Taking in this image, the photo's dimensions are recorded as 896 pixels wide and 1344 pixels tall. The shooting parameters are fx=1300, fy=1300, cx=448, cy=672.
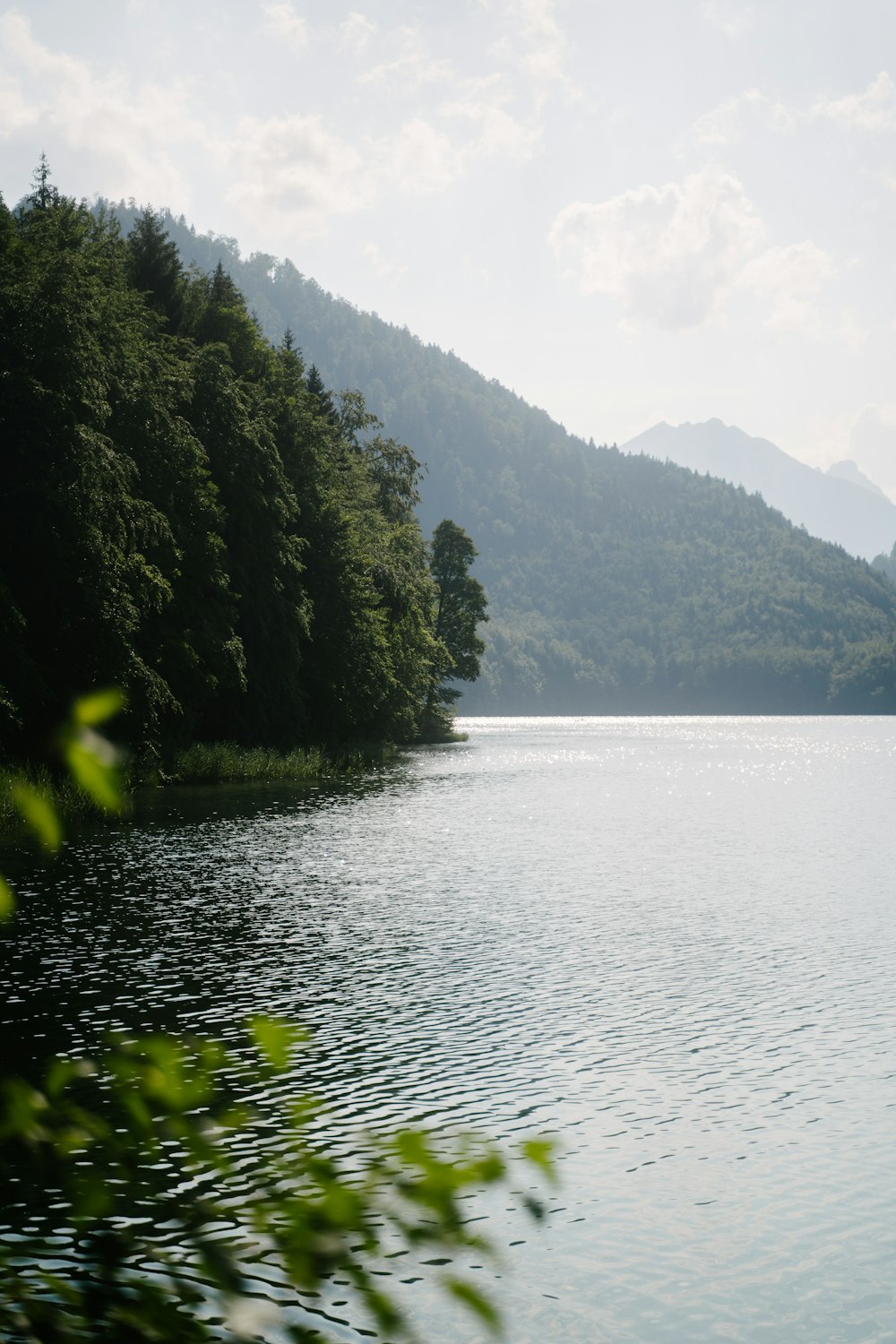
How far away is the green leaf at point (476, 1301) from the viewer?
6.91ft

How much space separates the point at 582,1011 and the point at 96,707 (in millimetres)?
13499

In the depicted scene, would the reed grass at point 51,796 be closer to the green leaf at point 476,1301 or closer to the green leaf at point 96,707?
the green leaf at point 96,707

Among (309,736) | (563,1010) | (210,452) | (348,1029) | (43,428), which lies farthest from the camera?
(309,736)

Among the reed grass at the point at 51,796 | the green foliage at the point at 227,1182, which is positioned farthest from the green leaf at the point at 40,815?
the reed grass at the point at 51,796

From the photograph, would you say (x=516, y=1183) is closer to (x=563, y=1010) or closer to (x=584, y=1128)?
(x=584, y=1128)

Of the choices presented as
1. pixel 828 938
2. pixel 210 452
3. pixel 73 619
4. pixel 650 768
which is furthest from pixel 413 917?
pixel 650 768

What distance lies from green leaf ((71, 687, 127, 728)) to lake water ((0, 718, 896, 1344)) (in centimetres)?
613

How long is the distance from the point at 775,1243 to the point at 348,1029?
19.5ft

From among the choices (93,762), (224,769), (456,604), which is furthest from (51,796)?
(456,604)

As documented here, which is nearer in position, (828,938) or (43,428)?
(828,938)

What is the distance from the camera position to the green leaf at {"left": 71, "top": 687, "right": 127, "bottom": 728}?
81.8 inches

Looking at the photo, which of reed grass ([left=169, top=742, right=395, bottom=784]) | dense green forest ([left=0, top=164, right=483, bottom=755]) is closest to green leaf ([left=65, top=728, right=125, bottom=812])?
dense green forest ([left=0, top=164, right=483, bottom=755])

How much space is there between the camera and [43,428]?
36.5 metres

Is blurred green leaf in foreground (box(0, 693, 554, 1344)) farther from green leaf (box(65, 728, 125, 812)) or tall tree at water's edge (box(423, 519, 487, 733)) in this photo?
tall tree at water's edge (box(423, 519, 487, 733))
